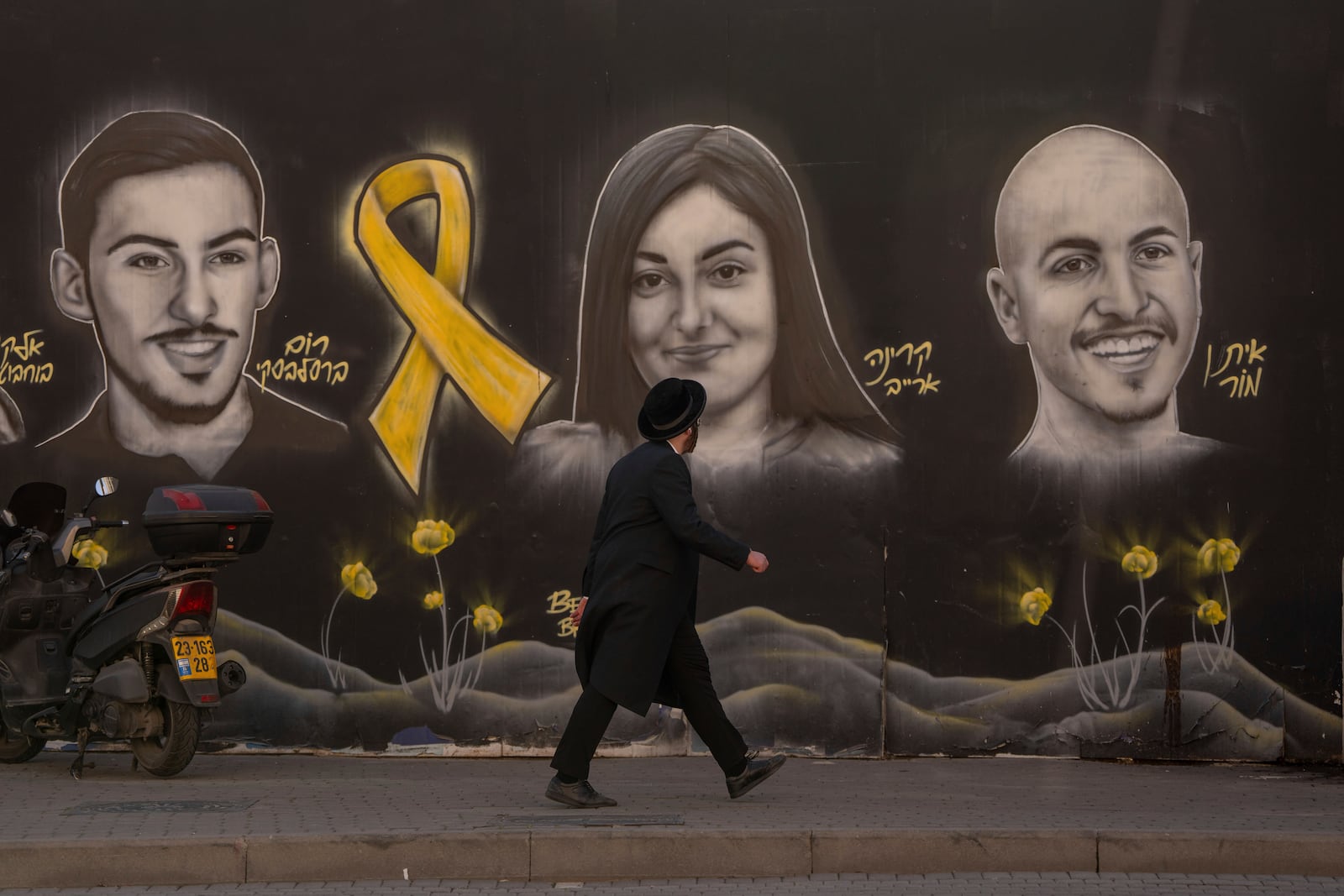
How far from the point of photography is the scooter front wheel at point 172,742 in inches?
317

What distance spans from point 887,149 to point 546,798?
3779mm

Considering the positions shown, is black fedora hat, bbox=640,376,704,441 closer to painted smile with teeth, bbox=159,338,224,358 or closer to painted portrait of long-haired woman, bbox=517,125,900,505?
painted portrait of long-haired woman, bbox=517,125,900,505

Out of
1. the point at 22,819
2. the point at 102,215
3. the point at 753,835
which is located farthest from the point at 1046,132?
the point at 22,819

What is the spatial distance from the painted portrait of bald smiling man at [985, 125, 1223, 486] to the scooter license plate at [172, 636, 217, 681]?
417cm

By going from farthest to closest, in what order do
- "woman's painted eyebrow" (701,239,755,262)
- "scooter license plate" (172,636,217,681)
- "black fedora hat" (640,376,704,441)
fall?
"woman's painted eyebrow" (701,239,755,262) < "scooter license plate" (172,636,217,681) < "black fedora hat" (640,376,704,441)

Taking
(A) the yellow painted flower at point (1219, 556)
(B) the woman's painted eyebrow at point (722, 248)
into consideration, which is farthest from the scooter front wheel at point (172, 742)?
(A) the yellow painted flower at point (1219, 556)

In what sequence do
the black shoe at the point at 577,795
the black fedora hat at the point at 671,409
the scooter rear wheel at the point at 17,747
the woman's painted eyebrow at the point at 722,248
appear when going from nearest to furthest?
the black shoe at the point at 577,795, the black fedora hat at the point at 671,409, the scooter rear wheel at the point at 17,747, the woman's painted eyebrow at the point at 722,248

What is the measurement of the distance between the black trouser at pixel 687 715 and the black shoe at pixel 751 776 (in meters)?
0.04

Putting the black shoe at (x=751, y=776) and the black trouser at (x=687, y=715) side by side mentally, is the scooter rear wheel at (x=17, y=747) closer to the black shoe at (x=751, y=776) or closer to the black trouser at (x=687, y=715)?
the black trouser at (x=687, y=715)

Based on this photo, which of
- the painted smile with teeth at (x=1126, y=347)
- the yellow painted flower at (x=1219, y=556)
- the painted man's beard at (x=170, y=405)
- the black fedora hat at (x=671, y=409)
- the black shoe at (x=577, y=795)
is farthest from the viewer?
the painted man's beard at (x=170, y=405)

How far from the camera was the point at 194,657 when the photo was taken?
26.1 feet

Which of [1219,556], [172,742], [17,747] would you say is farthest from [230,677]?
[1219,556]

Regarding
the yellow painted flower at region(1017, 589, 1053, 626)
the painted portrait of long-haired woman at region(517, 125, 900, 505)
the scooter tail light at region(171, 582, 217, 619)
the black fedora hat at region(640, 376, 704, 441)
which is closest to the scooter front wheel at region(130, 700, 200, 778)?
the scooter tail light at region(171, 582, 217, 619)

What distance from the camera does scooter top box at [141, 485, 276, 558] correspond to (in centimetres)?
800
